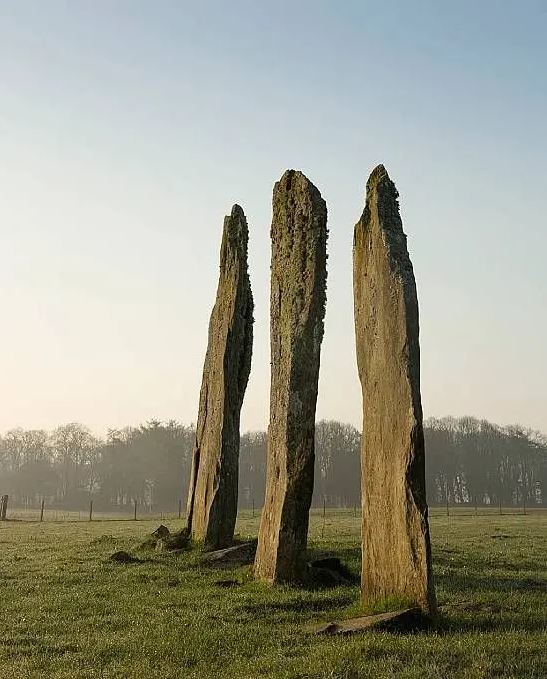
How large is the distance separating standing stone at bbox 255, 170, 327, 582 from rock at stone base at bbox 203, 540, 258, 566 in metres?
2.06

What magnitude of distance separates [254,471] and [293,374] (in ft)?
278

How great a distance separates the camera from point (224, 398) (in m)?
17.3

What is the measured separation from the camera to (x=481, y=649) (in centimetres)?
721

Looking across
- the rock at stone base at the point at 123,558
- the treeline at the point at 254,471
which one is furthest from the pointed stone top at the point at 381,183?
the treeline at the point at 254,471

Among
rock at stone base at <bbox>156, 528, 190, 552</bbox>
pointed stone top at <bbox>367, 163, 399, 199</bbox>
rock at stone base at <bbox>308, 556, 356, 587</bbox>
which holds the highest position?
pointed stone top at <bbox>367, 163, 399, 199</bbox>

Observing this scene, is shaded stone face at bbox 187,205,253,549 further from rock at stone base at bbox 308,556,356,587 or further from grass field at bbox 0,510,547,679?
rock at stone base at bbox 308,556,356,587

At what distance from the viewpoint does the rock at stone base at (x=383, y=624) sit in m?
8.00

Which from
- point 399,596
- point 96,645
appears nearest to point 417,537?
point 399,596

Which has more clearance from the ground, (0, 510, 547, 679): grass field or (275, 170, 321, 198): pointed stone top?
(275, 170, 321, 198): pointed stone top

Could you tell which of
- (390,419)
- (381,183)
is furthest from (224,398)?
(390,419)

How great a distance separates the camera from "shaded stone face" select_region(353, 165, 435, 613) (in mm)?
8711

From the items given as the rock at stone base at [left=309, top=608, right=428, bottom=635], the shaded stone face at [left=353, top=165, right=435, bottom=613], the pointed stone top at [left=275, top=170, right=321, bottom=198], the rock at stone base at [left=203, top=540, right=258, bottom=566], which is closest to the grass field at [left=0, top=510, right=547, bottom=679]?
the rock at stone base at [left=309, top=608, right=428, bottom=635]

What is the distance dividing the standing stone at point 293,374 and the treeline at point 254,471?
70222 millimetres

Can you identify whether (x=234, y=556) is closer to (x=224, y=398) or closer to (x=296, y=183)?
(x=224, y=398)
